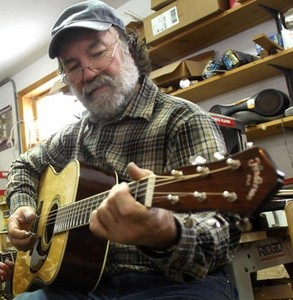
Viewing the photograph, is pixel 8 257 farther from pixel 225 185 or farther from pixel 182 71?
pixel 182 71

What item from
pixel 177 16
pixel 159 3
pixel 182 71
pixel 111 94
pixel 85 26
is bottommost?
pixel 111 94

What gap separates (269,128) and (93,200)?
1.36 meters

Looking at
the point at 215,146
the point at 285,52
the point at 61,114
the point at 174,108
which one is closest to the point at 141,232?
the point at 215,146

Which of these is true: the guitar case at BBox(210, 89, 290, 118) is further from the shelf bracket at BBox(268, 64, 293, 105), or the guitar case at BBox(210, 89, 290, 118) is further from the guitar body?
the guitar body

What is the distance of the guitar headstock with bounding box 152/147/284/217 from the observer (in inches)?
23.3

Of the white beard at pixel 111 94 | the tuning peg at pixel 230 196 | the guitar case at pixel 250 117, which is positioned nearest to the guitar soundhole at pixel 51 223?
the white beard at pixel 111 94

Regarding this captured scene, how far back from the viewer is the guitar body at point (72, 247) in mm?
976

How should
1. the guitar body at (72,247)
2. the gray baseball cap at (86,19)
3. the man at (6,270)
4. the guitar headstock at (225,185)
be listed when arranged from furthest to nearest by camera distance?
the man at (6,270)
the gray baseball cap at (86,19)
the guitar body at (72,247)
the guitar headstock at (225,185)

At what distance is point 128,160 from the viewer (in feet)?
3.62

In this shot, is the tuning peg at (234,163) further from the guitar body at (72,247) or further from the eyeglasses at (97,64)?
the eyeglasses at (97,64)

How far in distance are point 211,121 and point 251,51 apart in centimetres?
149

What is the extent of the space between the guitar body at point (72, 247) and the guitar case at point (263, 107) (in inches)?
44.5

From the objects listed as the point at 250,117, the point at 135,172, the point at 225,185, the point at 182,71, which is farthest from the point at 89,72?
the point at 182,71

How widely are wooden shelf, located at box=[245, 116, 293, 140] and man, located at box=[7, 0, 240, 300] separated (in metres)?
0.83
